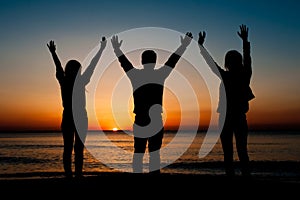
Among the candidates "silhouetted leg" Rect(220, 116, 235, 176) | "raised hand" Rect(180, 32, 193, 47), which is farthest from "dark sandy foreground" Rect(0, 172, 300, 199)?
"raised hand" Rect(180, 32, 193, 47)

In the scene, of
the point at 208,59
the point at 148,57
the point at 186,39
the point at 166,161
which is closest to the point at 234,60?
the point at 208,59

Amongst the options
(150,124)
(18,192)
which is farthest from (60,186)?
(150,124)

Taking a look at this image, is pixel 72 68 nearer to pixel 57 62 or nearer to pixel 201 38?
pixel 57 62

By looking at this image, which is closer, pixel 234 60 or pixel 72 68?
pixel 234 60

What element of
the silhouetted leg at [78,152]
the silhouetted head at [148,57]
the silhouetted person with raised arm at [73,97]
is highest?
the silhouetted head at [148,57]

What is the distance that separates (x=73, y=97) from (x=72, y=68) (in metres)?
0.62

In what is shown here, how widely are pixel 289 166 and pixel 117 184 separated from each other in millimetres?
30735

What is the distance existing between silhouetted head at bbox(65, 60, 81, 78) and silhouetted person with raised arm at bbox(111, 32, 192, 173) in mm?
1263

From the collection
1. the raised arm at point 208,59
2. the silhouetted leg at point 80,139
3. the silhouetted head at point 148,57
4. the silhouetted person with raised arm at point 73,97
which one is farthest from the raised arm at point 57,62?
the raised arm at point 208,59

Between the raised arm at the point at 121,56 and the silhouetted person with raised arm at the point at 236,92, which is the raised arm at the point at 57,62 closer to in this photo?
the raised arm at the point at 121,56

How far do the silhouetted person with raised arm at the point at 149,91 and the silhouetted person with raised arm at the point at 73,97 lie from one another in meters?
1.10

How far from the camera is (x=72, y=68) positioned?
7.50m

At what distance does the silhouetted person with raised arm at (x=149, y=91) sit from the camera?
6566mm

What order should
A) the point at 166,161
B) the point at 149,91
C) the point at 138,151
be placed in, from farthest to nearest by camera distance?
the point at 166,161
the point at 138,151
the point at 149,91
